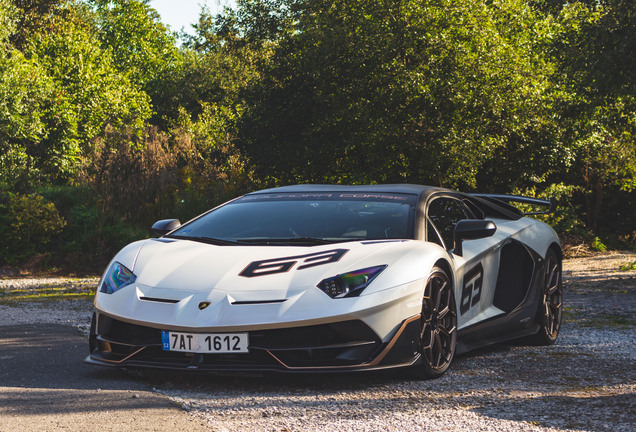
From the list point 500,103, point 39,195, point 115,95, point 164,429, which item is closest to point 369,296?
point 164,429

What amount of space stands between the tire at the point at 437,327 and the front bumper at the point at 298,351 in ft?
0.78

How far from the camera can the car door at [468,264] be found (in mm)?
6008

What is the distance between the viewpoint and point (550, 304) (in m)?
7.30

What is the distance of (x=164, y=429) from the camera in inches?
156

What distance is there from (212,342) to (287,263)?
705mm

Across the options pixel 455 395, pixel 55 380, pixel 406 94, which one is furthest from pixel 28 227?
pixel 455 395

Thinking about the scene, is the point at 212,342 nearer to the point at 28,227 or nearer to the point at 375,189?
the point at 375,189

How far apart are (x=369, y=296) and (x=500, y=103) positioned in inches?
603

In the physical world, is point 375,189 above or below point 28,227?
above

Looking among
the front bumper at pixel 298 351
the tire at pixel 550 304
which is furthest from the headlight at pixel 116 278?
the tire at pixel 550 304

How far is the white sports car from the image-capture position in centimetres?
484

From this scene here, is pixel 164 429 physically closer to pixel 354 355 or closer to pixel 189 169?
pixel 354 355

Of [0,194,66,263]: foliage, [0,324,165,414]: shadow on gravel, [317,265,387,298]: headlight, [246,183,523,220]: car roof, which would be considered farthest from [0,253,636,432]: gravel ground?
[0,194,66,263]: foliage

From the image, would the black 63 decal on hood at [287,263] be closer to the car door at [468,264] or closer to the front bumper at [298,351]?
the front bumper at [298,351]
